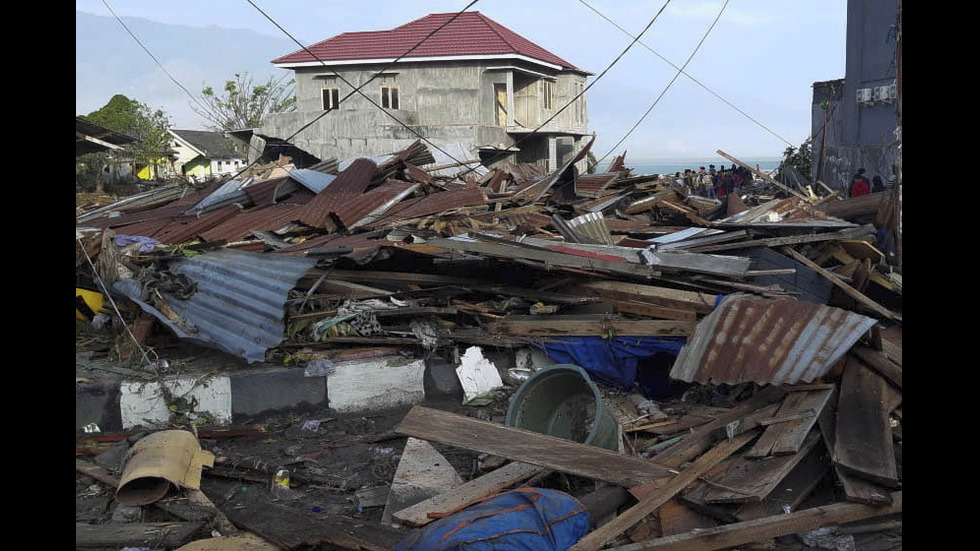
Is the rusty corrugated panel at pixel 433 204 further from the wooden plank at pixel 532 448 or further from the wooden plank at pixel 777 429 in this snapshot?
the wooden plank at pixel 777 429

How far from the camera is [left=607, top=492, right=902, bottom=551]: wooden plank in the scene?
4434 millimetres

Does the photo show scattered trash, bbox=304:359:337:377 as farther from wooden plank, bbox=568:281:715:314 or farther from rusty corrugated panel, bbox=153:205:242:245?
rusty corrugated panel, bbox=153:205:242:245

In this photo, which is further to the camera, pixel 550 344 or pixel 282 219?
pixel 282 219

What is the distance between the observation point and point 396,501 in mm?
5578

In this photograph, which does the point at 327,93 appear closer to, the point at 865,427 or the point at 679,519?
the point at 865,427

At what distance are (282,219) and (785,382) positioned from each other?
6.89 metres

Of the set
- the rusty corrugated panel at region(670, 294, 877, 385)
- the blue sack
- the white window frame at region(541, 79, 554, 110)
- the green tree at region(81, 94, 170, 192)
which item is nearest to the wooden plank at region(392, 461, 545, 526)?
the blue sack

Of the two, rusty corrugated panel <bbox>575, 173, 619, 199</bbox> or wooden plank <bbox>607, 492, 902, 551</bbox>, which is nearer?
wooden plank <bbox>607, 492, 902, 551</bbox>

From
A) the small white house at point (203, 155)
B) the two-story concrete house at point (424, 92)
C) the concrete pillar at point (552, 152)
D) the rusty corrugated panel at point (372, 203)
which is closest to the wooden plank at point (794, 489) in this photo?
the rusty corrugated panel at point (372, 203)

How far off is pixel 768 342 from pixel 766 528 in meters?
1.93

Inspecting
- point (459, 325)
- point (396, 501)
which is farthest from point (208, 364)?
point (396, 501)

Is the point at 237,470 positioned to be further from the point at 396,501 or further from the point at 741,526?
the point at 741,526

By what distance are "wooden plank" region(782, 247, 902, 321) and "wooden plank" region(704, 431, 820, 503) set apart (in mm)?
2963

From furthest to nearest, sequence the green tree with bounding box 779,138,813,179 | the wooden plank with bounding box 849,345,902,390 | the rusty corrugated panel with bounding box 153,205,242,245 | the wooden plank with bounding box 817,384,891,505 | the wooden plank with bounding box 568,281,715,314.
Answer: the green tree with bounding box 779,138,813,179 < the rusty corrugated panel with bounding box 153,205,242,245 < the wooden plank with bounding box 568,281,715,314 < the wooden plank with bounding box 849,345,902,390 < the wooden plank with bounding box 817,384,891,505
